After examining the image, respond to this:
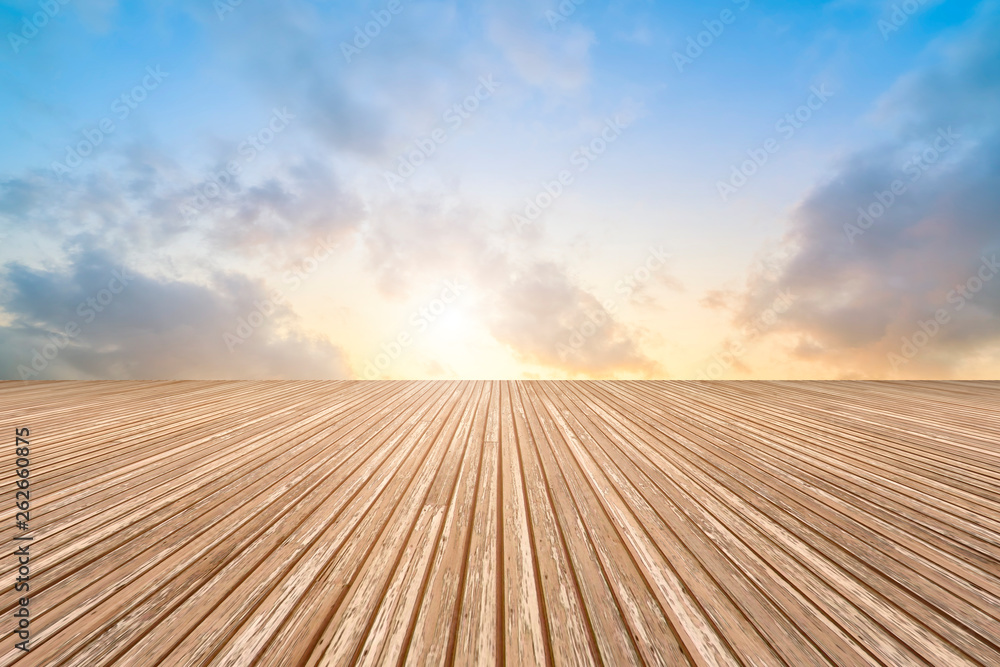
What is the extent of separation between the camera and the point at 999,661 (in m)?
0.98

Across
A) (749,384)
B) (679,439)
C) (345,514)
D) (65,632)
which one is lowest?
(65,632)

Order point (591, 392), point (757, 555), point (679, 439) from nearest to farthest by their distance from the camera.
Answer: point (757, 555) → point (679, 439) → point (591, 392)

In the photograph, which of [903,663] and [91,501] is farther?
[91,501]

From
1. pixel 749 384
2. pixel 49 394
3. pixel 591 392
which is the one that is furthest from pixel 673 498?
pixel 49 394

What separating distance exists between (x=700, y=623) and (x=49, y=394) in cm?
769

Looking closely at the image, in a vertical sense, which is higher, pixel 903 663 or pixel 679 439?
pixel 679 439

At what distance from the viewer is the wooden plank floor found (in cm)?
100

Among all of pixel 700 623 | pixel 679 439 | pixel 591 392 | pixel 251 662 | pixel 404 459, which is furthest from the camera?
pixel 591 392

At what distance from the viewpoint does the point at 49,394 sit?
4.95m

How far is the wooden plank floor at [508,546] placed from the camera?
1.00 meters

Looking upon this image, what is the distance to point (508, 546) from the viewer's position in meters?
1.43

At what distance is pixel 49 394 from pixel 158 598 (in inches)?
247

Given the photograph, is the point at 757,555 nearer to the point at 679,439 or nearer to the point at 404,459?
the point at 679,439

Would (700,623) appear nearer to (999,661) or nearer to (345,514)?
(999,661)
